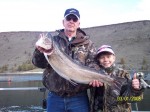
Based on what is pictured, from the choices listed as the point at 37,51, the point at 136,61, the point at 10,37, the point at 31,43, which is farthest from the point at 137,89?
the point at 10,37

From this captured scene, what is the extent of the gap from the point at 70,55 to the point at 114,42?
6295 centimetres

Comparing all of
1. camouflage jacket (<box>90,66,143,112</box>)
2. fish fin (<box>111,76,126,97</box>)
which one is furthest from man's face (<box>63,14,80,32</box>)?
fish fin (<box>111,76,126,97</box>)

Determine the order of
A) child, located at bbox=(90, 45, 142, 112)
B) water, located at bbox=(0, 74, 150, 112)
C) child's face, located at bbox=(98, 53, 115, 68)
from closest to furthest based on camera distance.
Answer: child, located at bbox=(90, 45, 142, 112) → child's face, located at bbox=(98, 53, 115, 68) → water, located at bbox=(0, 74, 150, 112)

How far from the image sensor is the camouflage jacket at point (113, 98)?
18.0 feet

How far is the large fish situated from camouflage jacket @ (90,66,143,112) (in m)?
A: 0.16

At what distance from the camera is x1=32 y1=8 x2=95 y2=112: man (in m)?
5.45

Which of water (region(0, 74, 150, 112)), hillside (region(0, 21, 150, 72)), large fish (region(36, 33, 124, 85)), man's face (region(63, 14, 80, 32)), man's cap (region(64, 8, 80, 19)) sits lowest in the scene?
water (region(0, 74, 150, 112))

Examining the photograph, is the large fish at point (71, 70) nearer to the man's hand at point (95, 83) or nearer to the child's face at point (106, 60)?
the man's hand at point (95, 83)

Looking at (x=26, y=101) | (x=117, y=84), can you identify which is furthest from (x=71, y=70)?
(x=26, y=101)

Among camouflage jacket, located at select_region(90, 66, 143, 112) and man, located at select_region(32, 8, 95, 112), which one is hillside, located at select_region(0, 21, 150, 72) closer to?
camouflage jacket, located at select_region(90, 66, 143, 112)

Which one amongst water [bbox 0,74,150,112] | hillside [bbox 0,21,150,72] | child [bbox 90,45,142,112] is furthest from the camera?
hillside [bbox 0,21,150,72]

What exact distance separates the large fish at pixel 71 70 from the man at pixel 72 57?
156mm
